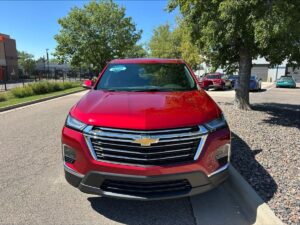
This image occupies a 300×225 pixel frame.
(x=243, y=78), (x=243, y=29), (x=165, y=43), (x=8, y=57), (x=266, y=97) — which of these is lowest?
(x=266, y=97)

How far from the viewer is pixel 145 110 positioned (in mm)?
3367

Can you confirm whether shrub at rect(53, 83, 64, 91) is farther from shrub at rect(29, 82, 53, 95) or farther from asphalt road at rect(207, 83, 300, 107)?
asphalt road at rect(207, 83, 300, 107)

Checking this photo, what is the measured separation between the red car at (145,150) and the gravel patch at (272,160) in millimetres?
822

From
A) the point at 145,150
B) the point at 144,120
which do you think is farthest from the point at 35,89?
the point at 145,150

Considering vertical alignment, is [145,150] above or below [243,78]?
below

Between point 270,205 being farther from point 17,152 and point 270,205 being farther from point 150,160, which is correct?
point 17,152

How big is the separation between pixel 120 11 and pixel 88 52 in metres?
6.23

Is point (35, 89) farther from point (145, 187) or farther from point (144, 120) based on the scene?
point (145, 187)

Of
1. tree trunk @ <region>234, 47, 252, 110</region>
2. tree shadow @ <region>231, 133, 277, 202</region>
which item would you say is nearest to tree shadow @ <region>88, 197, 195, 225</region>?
tree shadow @ <region>231, 133, 277, 202</region>

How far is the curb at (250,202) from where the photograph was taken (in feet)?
10.6

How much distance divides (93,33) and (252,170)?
32.0 meters

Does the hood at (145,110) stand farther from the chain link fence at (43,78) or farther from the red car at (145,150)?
the chain link fence at (43,78)

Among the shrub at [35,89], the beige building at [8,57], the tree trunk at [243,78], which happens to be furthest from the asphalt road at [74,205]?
the beige building at [8,57]

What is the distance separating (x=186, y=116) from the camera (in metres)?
3.25
